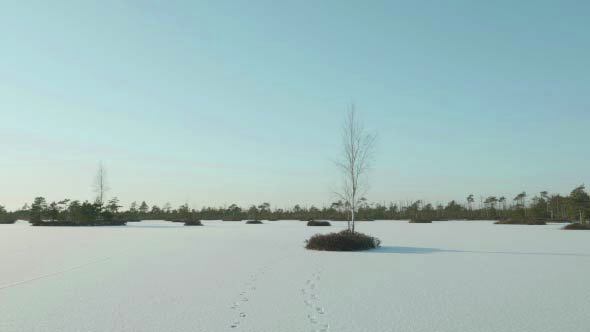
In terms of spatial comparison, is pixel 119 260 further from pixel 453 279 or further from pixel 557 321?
pixel 557 321

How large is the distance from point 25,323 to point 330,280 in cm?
548

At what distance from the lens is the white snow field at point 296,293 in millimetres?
5641

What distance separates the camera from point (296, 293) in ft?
24.9

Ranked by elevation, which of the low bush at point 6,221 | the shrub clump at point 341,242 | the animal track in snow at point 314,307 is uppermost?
the low bush at point 6,221

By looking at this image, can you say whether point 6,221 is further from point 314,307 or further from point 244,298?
point 314,307

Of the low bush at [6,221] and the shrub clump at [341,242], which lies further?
the low bush at [6,221]

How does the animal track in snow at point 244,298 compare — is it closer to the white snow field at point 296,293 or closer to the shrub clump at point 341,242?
the white snow field at point 296,293

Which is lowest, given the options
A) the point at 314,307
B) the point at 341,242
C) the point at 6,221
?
the point at 314,307

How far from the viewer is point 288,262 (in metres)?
12.0

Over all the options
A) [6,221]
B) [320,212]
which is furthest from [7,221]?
[320,212]

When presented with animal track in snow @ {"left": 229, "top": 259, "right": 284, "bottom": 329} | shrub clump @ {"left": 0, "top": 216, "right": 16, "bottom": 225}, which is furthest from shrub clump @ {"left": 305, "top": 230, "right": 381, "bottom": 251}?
shrub clump @ {"left": 0, "top": 216, "right": 16, "bottom": 225}

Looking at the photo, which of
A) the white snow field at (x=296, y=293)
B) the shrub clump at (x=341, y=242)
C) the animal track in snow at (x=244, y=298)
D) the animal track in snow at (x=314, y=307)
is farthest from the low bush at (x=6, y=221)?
the animal track in snow at (x=314, y=307)

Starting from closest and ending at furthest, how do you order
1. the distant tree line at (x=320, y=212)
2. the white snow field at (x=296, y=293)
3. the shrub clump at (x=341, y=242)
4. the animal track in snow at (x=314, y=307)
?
the animal track in snow at (x=314, y=307) < the white snow field at (x=296, y=293) < the shrub clump at (x=341, y=242) < the distant tree line at (x=320, y=212)

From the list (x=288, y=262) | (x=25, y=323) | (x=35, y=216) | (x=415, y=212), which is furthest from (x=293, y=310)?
(x=415, y=212)
